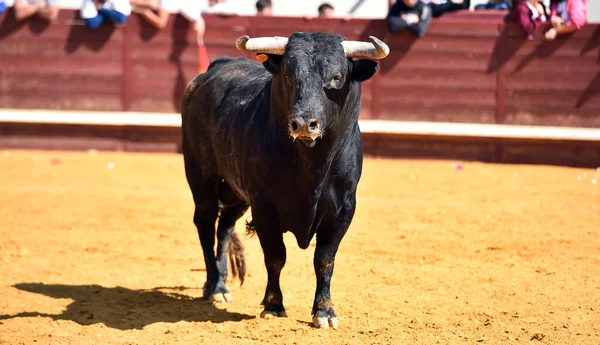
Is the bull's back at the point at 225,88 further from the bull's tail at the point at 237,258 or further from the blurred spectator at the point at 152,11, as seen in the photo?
the blurred spectator at the point at 152,11

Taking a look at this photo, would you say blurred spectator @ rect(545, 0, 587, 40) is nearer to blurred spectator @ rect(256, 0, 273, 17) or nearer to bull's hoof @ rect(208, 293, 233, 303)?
blurred spectator @ rect(256, 0, 273, 17)

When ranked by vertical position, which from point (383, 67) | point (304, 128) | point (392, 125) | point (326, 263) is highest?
point (304, 128)

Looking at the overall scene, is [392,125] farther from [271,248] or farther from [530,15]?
[271,248]

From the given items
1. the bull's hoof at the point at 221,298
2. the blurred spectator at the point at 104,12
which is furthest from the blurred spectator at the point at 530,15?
the bull's hoof at the point at 221,298

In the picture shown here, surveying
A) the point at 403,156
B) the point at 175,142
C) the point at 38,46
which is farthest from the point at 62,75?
the point at 403,156

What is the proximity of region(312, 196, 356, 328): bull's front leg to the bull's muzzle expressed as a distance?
2.40 ft

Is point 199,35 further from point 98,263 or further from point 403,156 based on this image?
point 98,263

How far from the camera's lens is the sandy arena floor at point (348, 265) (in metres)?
4.48

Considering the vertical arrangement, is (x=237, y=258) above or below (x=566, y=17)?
above

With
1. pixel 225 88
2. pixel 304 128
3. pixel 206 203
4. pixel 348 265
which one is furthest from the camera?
pixel 348 265

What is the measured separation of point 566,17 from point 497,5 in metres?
0.90

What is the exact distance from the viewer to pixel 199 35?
11609 mm

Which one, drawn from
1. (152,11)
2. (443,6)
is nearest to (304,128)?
(443,6)

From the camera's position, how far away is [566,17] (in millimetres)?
11000
